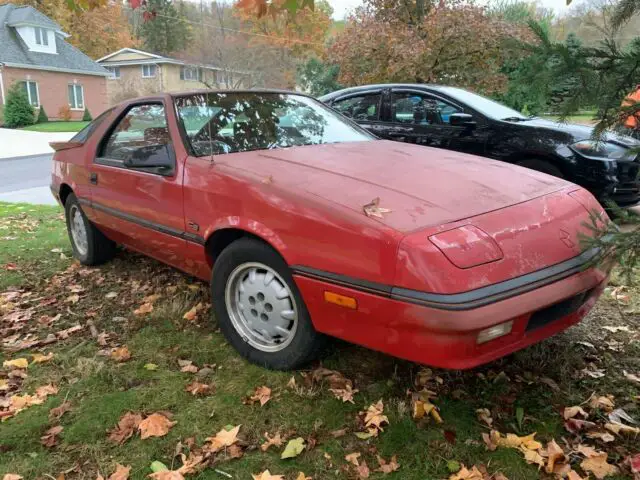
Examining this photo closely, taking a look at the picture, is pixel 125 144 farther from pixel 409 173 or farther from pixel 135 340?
pixel 409 173

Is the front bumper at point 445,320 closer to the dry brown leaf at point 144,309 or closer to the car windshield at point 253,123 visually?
the car windshield at point 253,123

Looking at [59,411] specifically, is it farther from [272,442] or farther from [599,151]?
[599,151]

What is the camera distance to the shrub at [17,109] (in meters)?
30.1

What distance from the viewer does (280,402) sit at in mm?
2695

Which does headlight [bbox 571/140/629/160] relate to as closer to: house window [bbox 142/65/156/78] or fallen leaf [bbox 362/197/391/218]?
fallen leaf [bbox 362/197/391/218]

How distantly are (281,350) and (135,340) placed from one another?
1122mm

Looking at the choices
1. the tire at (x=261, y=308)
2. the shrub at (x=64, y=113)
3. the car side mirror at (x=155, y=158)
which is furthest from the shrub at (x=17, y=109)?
the tire at (x=261, y=308)

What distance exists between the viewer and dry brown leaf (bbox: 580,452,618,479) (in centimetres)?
218

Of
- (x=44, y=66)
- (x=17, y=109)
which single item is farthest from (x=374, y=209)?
(x=44, y=66)

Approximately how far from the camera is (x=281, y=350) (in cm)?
293

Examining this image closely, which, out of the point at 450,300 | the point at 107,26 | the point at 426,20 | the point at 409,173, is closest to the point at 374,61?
the point at 426,20

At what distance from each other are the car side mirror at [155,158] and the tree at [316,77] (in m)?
26.3

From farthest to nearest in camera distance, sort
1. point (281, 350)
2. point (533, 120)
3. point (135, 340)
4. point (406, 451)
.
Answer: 1. point (533, 120)
2. point (135, 340)
3. point (281, 350)
4. point (406, 451)

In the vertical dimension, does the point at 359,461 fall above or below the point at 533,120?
below
